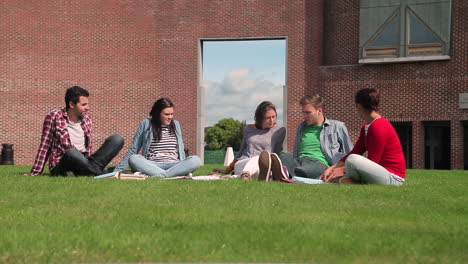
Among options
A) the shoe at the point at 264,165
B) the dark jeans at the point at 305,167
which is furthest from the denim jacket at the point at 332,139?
the shoe at the point at 264,165

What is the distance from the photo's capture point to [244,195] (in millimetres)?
6758

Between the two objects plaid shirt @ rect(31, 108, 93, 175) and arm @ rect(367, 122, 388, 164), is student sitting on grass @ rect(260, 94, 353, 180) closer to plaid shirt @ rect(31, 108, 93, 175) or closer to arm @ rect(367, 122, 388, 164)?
arm @ rect(367, 122, 388, 164)

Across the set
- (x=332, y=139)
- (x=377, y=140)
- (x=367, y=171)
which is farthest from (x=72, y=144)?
(x=377, y=140)

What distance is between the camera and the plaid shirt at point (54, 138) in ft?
33.4

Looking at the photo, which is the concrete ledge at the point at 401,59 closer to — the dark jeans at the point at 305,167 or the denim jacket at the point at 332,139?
the denim jacket at the point at 332,139

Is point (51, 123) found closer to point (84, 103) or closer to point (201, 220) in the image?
point (84, 103)

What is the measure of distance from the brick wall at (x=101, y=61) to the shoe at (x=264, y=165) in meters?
20.8

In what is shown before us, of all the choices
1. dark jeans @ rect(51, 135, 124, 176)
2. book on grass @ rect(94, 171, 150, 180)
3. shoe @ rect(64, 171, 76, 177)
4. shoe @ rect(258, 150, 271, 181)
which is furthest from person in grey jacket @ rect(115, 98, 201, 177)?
shoe @ rect(258, 150, 271, 181)

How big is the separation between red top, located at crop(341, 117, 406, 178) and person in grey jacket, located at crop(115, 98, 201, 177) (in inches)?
118

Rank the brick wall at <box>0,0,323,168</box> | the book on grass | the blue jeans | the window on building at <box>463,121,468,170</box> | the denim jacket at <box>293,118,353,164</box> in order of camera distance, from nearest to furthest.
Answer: the book on grass → the denim jacket at <box>293,118,353,164</box> → the blue jeans → the window on building at <box>463,121,468,170</box> → the brick wall at <box>0,0,323,168</box>

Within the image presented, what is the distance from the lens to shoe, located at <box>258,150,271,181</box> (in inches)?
351

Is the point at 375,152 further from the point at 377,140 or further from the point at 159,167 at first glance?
the point at 159,167

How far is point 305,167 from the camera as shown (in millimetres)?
9484

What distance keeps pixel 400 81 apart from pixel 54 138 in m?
20.1
